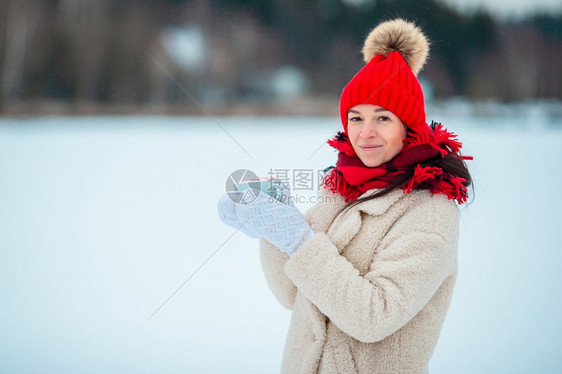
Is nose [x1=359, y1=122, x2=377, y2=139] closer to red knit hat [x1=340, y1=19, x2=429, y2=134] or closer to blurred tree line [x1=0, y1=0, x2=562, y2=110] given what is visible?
red knit hat [x1=340, y1=19, x2=429, y2=134]

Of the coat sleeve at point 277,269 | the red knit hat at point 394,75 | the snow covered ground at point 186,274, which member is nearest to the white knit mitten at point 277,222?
the coat sleeve at point 277,269

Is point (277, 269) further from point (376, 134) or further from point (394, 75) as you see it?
point (394, 75)

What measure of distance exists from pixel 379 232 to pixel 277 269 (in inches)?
12.5

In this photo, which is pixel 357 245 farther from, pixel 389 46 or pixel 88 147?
pixel 88 147

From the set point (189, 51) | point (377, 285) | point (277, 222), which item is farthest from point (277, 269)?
point (189, 51)

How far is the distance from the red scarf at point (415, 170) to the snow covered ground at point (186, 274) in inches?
16.1

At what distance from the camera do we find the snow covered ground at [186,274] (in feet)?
6.41

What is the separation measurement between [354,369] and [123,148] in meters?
4.84

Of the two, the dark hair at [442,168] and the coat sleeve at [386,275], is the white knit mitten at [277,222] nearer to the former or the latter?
the coat sleeve at [386,275]

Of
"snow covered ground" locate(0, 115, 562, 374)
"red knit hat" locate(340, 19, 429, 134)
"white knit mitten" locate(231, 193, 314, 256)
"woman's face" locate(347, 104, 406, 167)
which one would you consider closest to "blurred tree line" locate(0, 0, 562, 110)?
"snow covered ground" locate(0, 115, 562, 374)

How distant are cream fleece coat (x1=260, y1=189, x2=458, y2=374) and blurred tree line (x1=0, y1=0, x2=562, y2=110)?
5.16 metres

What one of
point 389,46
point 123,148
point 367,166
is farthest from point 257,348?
point 123,148

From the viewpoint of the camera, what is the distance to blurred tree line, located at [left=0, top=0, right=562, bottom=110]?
19.5 ft

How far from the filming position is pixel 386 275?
85 cm
